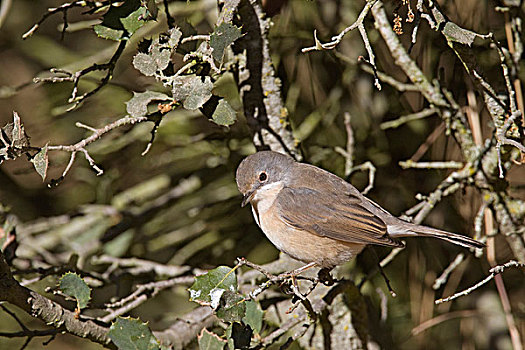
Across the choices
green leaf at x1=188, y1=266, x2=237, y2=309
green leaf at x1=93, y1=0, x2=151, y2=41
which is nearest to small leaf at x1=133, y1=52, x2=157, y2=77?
green leaf at x1=93, y1=0, x2=151, y2=41

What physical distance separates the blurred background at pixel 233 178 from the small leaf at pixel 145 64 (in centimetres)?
95

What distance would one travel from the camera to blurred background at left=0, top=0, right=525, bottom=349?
8.20ft

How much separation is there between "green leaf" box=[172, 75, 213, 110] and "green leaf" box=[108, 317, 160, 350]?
58 centimetres

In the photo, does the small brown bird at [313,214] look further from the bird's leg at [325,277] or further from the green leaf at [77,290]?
the green leaf at [77,290]

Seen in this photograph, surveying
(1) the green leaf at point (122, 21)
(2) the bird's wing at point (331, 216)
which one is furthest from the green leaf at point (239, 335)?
(1) the green leaf at point (122, 21)

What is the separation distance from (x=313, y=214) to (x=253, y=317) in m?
0.48

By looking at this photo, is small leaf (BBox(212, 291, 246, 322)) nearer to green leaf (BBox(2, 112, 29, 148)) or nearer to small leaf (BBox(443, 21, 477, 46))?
green leaf (BBox(2, 112, 29, 148))

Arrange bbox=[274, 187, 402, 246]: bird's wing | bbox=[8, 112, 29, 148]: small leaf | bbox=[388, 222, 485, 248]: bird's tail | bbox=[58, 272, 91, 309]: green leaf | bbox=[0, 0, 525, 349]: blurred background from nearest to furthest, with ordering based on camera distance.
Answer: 1. bbox=[8, 112, 29, 148]: small leaf
2. bbox=[58, 272, 91, 309]: green leaf
3. bbox=[388, 222, 485, 248]: bird's tail
4. bbox=[274, 187, 402, 246]: bird's wing
5. bbox=[0, 0, 525, 349]: blurred background

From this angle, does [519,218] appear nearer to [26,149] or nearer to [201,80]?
[201,80]

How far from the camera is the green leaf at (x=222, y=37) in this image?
145 cm

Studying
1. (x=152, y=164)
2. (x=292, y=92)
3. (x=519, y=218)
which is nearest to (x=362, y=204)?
(x=519, y=218)

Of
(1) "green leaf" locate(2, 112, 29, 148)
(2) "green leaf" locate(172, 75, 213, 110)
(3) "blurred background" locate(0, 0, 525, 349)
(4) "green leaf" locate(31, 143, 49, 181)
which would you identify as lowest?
(3) "blurred background" locate(0, 0, 525, 349)

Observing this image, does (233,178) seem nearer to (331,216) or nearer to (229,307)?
(331,216)

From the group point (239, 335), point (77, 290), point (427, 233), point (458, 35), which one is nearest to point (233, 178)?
point (427, 233)
